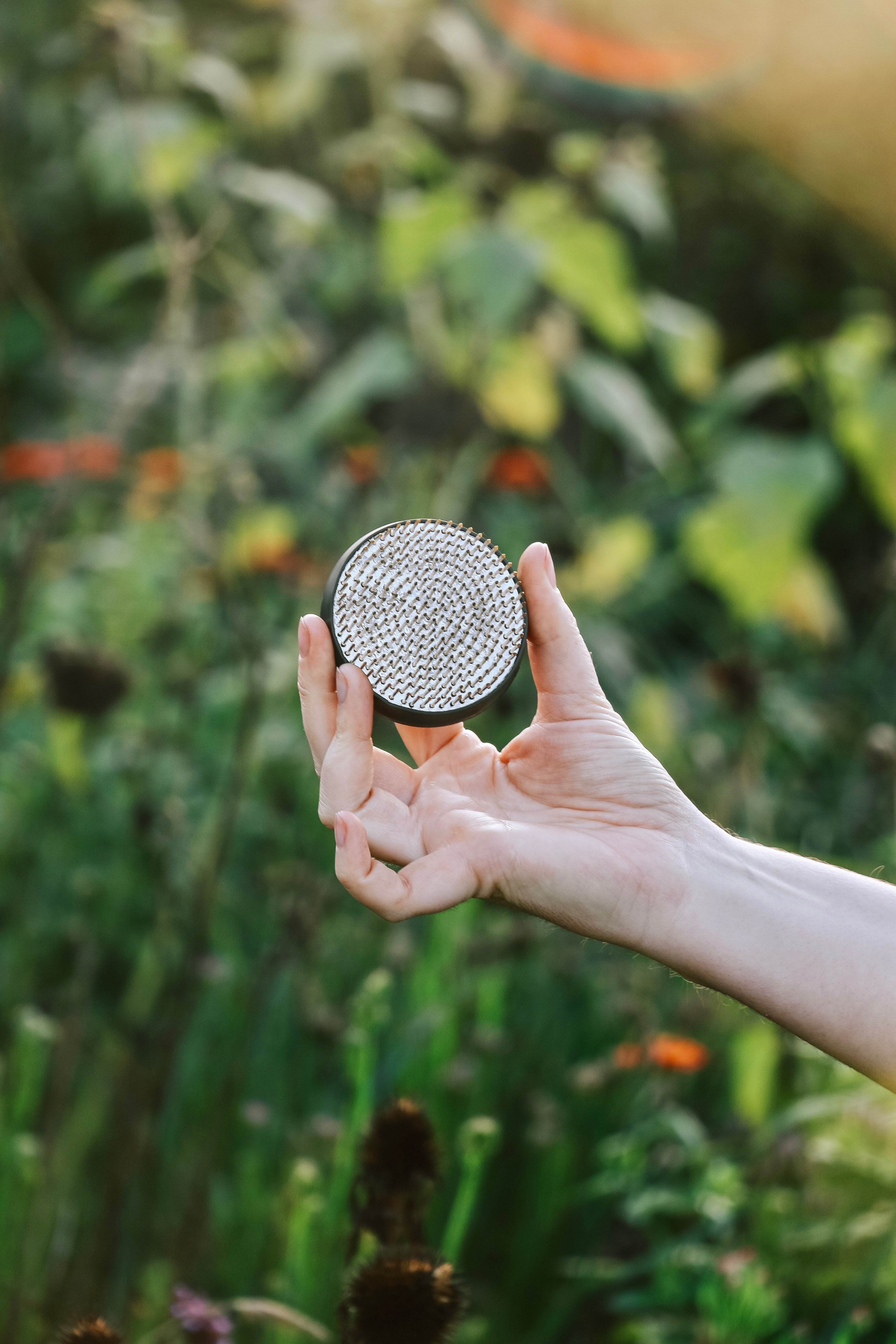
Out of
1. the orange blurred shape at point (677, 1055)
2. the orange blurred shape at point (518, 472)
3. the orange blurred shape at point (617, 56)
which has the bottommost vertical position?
the orange blurred shape at point (677, 1055)

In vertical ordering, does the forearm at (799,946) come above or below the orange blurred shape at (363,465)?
above

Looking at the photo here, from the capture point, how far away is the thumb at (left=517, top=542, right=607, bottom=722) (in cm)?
100

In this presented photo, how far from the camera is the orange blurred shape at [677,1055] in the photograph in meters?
1.33

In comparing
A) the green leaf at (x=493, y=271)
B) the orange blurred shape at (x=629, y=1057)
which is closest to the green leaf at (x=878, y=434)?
the green leaf at (x=493, y=271)

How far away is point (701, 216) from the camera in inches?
138

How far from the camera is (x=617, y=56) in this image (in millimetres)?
2836

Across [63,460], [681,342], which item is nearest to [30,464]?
[63,460]

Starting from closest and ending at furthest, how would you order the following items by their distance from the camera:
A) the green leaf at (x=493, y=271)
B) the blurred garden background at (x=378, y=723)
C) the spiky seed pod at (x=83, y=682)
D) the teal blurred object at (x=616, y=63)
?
the blurred garden background at (x=378, y=723), the spiky seed pod at (x=83, y=682), the green leaf at (x=493, y=271), the teal blurred object at (x=616, y=63)

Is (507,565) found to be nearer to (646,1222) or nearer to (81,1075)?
(646,1222)

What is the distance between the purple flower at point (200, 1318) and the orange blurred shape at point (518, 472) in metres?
1.65

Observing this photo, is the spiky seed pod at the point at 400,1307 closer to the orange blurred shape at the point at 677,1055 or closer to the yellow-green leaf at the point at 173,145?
the orange blurred shape at the point at 677,1055

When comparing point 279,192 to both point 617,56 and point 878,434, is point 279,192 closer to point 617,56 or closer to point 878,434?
point 878,434

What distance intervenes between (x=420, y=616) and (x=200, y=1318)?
639 millimetres

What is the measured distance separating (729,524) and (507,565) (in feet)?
3.42
